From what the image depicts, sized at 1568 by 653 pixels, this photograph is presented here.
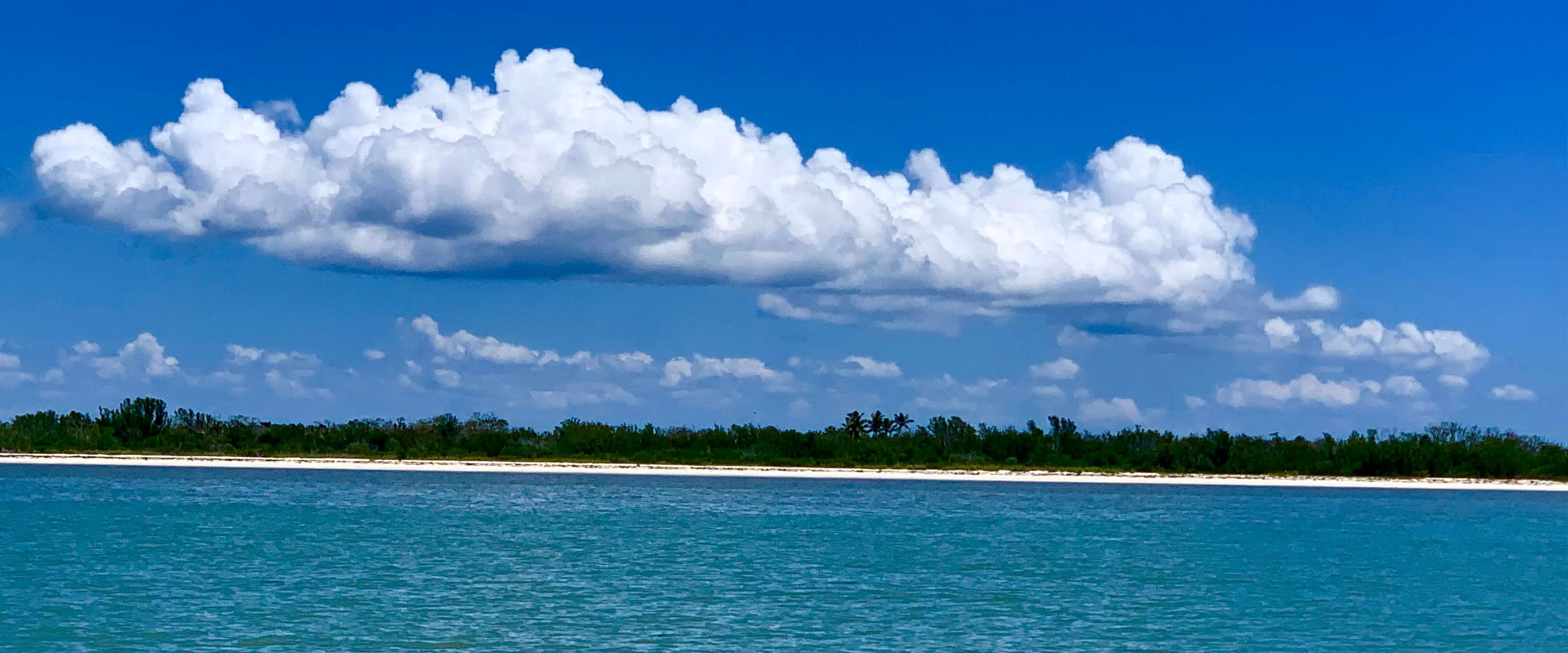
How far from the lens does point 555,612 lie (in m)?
31.5

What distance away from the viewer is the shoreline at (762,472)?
104 metres

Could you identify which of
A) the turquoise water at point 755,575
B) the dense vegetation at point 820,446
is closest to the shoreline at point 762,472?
the dense vegetation at point 820,446

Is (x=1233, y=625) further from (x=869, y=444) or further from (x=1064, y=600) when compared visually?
(x=869, y=444)

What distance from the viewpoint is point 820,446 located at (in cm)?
11438

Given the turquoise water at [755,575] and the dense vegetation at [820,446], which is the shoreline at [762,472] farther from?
the turquoise water at [755,575]

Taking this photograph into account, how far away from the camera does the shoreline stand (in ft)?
343

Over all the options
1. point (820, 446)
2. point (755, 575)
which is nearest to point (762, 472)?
point (820, 446)

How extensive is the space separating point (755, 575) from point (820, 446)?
74.9 metres

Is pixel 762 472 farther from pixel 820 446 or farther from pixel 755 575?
pixel 755 575

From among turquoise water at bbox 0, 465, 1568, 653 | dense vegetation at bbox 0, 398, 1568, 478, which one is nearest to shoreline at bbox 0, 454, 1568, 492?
dense vegetation at bbox 0, 398, 1568, 478

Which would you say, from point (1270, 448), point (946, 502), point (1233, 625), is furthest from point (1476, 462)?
point (1233, 625)

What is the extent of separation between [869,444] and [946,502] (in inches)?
1566

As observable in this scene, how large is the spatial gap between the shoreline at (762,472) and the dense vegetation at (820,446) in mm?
1863

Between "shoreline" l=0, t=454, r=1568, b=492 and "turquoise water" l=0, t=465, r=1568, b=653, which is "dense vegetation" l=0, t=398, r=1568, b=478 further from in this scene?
"turquoise water" l=0, t=465, r=1568, b=653
